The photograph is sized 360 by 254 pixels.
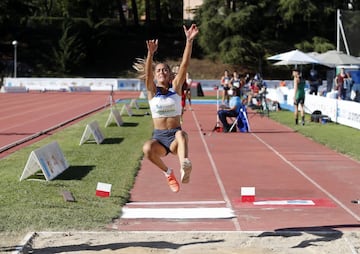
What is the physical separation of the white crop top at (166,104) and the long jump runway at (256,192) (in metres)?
1.39

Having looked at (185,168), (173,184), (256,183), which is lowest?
(256,183)

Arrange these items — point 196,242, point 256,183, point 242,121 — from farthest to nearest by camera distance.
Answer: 1. point 242,121
2. point 256,183
3. point 196,242

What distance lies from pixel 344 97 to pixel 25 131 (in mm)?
15426

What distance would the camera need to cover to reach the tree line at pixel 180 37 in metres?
63.7

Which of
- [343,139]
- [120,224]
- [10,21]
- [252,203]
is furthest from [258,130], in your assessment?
[10,21]

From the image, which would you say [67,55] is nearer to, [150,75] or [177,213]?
[177,213]

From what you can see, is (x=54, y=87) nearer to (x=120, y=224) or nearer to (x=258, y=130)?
(x=258, y=130)

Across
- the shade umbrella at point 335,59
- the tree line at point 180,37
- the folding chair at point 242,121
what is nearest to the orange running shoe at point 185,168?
the folding chair at point 242,121

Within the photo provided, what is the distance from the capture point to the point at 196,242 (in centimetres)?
699

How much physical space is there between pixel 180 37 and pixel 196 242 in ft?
226

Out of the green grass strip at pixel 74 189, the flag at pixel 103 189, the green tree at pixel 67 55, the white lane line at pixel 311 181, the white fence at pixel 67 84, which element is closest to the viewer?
the green grass strip at pixel 74 189

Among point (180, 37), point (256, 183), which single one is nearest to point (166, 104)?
point (256, 183)

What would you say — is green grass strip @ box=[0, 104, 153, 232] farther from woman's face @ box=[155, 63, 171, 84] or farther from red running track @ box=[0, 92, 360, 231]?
woman's face @ box=[155, 63, 171, 84]

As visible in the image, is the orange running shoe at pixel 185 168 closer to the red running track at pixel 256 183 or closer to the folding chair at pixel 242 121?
the red running track at pixel 256 183
